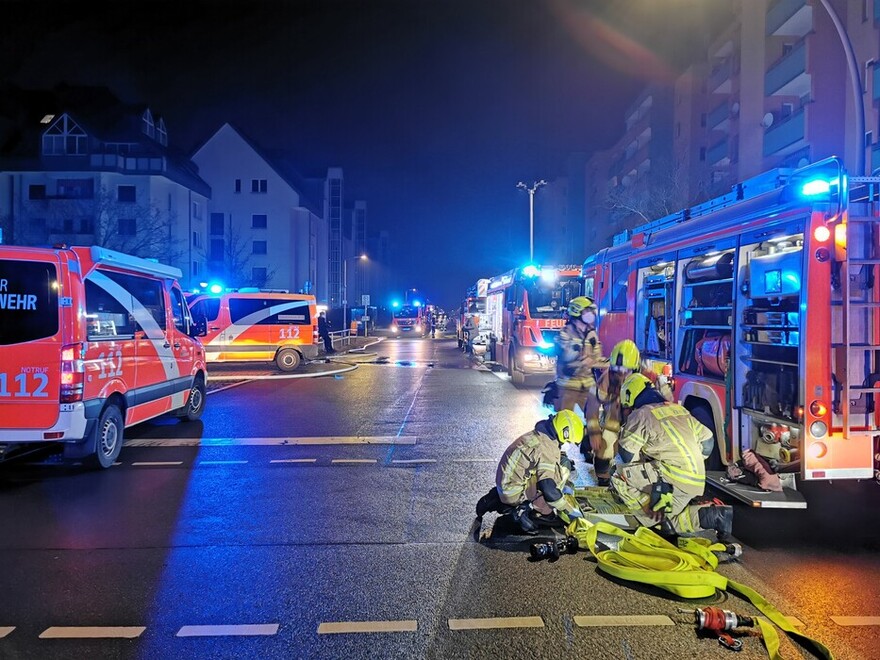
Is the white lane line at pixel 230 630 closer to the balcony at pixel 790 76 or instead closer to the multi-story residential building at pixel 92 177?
the multi-story residential building at pixel 92 177

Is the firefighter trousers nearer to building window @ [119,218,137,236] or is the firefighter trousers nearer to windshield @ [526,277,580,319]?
windshield @ [526,277,580,319]

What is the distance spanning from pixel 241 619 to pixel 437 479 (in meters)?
3.59

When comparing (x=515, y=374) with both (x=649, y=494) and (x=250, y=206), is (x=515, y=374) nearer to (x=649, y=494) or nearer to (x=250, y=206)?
(x=649, y=494)

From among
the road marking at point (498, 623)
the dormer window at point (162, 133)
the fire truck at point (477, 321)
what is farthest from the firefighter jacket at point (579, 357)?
the dormer window at point (162, 133)

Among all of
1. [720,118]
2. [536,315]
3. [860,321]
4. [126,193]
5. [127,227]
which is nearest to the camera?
[860,321]

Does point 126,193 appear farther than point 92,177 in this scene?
Yes

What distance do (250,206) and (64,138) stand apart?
12921 millimetres

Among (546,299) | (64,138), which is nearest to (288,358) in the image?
(546,299)

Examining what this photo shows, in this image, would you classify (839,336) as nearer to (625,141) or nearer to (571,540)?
(571,540)

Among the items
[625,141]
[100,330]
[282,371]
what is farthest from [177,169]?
[100,330]

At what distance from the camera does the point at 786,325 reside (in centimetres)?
571

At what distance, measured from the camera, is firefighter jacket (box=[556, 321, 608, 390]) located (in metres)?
8.32

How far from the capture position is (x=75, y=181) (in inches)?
1503

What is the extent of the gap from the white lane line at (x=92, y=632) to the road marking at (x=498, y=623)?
175 cm
